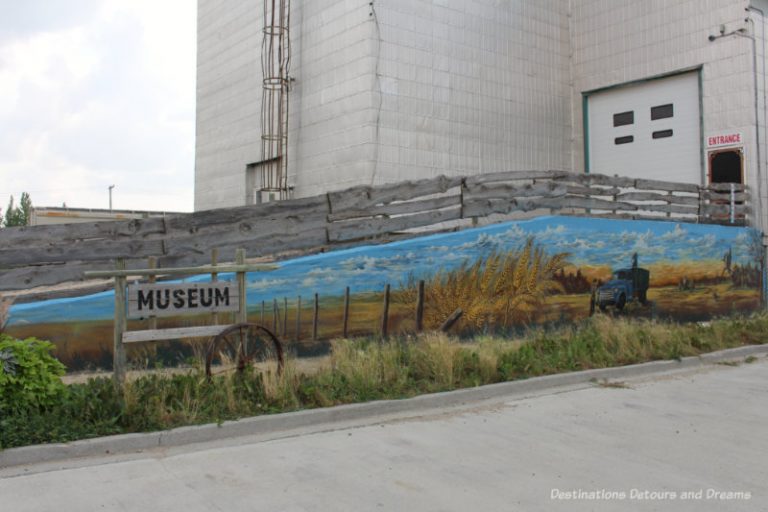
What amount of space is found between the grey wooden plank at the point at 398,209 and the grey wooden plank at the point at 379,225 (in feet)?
0.33

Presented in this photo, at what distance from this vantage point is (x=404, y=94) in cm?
1708

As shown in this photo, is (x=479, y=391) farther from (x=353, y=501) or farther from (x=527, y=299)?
(x=527, y=299)

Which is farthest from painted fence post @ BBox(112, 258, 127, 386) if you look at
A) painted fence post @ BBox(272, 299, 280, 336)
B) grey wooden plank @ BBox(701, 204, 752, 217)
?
grey wooden plank @ BBox(701, 204, 752, 217)

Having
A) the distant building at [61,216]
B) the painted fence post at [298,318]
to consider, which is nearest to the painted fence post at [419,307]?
the painted fence post at [298,318]

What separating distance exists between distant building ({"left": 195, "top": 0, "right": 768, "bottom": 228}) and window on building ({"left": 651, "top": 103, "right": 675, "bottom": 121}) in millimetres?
61

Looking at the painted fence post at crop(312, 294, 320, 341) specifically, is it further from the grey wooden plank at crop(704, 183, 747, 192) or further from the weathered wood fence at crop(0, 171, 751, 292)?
the grey wooden plank at crop(704, 183, 747, 192)

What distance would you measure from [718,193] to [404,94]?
8272 millimetres

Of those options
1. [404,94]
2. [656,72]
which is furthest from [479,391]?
[656,72]

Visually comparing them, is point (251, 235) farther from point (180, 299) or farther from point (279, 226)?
point (180, 299)

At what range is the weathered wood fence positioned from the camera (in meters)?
9.23

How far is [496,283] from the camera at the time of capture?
→ 12492 mm

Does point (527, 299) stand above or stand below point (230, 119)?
below

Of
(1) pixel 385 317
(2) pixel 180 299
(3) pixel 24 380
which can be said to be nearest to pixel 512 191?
(1) pixel 385 317

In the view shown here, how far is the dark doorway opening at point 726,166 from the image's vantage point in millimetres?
17922
